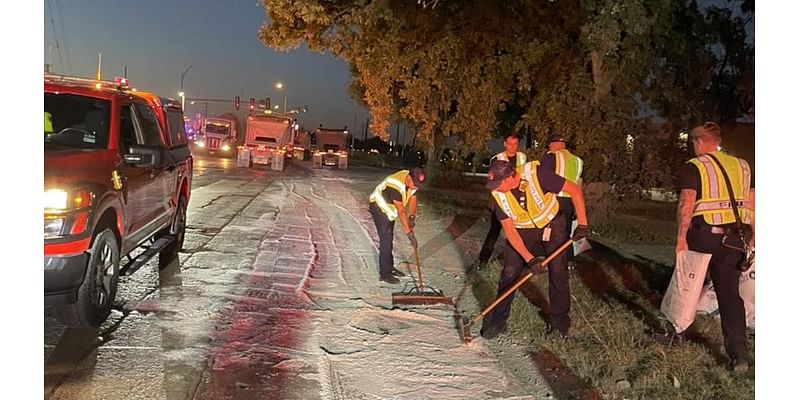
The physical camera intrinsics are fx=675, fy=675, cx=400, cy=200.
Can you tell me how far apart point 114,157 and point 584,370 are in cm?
419

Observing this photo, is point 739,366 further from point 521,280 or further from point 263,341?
point 263,341

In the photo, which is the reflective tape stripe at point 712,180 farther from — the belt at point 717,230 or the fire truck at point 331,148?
the fire truck at point 331,148

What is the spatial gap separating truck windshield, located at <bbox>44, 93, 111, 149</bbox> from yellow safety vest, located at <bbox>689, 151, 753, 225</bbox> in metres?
4.87

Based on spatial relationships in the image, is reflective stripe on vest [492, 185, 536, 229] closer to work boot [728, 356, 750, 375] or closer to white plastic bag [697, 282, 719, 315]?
white plastic bag [697, 282, 719, 315]

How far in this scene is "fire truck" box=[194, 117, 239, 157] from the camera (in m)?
42.2

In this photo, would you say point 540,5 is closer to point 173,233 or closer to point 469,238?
point 469,238

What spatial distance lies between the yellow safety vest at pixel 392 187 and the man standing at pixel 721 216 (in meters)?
3.18

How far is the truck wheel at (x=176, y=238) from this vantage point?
8201mm

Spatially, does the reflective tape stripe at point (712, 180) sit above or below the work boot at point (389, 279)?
above

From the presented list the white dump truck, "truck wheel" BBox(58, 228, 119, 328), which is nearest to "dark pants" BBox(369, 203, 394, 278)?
"truck wheel" BBox(58, 228, 119, 328)

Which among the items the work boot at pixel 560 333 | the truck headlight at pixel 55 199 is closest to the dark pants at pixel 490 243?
the work boot at pixel 560 333

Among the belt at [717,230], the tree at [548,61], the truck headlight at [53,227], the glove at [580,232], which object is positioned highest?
the tree at [548,61]

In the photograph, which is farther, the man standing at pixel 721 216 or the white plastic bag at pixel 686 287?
the white plastic bag at pixel 686 287

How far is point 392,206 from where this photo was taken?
25.1 ft
